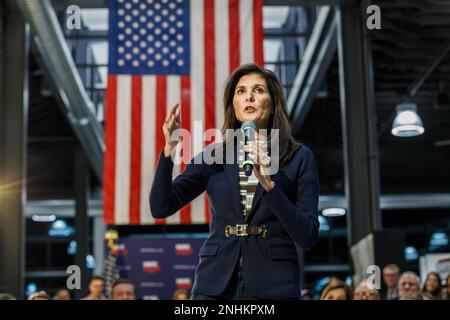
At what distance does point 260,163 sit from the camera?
2342 millimetres

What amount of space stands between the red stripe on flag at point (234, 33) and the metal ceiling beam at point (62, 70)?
326cm

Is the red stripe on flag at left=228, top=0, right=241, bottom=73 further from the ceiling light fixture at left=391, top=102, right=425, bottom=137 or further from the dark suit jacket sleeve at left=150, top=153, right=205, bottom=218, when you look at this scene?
the dark suit jacket sleeve at left=150, top=153, right=205, bottom=218

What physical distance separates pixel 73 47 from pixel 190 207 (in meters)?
7.46

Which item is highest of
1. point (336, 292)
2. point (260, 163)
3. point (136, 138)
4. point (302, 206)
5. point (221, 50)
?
point (221, 50)

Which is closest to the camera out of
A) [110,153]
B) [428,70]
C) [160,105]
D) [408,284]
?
[408,284]

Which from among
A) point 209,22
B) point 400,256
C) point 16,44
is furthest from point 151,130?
point 16,44

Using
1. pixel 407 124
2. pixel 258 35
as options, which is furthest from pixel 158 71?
pixel 407 124

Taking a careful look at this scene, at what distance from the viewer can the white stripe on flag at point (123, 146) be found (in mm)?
7617

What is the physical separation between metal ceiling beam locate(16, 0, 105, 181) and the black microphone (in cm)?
815

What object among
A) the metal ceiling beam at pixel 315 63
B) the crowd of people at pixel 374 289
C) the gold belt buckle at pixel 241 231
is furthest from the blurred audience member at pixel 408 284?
the gold belt buckle at pixel 241 231

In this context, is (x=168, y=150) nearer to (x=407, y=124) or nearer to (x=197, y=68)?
(x=197, y=68)

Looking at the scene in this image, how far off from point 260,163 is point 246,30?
18.5ft

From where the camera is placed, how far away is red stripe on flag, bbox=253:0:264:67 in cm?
771

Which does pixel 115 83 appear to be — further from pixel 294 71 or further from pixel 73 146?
pixel 73 146
